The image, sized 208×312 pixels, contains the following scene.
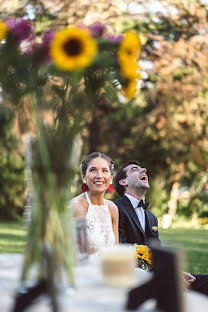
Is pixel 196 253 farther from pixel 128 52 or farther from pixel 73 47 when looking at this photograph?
pixel 73 47

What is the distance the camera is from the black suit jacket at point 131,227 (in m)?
3.39

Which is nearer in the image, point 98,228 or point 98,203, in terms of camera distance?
point 98,228

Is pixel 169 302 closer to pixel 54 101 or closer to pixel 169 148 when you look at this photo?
pixel 54 101

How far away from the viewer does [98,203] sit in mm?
3061

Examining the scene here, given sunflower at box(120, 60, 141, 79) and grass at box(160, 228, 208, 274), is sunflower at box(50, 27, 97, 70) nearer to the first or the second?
sunflower at box(120, 60, 141, 79)

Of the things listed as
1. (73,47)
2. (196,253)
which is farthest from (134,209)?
(196,253)

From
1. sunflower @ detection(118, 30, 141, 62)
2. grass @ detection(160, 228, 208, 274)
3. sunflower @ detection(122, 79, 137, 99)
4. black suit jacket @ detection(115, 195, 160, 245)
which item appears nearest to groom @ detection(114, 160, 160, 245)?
black suit jacket @ detection(115, 195, 160, 245)

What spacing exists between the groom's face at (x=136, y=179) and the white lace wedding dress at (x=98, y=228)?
0.61m

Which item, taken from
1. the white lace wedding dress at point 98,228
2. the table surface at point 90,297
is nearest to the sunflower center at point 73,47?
the table surface at point 90,297

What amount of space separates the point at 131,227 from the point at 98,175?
58 cm

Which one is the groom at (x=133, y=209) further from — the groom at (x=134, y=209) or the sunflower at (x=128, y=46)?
the sunflower at (x=128, y=46)

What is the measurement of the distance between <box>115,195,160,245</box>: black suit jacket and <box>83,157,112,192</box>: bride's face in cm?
43

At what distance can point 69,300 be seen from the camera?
1.27 m

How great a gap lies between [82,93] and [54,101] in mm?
86
